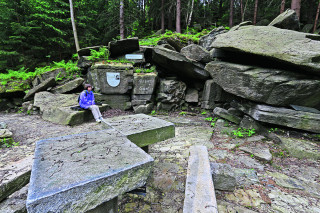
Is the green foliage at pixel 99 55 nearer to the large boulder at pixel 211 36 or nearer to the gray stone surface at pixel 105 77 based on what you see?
the gray stone surface at pixel 105 77

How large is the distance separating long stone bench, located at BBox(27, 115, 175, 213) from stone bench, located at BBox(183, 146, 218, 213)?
31.8 inches

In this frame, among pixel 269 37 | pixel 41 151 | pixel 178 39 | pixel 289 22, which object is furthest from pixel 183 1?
pixel 41 151

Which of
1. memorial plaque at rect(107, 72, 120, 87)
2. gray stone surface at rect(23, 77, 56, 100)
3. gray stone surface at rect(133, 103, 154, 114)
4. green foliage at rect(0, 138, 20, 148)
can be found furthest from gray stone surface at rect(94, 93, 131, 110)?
green foliage at rect(0, 138, 20, 148)

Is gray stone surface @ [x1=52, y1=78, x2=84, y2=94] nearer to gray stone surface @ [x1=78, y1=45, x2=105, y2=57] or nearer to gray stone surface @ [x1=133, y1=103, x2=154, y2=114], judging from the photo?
gray stone surface @ [x1=78, y1=45, x2=105, y2=57]

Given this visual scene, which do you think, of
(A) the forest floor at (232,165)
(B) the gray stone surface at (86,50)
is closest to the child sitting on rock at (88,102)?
(A) the forest floor at (232,165)

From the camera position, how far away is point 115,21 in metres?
14.0

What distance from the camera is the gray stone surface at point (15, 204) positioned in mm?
1857

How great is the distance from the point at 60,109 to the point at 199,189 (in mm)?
6523

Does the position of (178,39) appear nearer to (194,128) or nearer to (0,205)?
(194,128)

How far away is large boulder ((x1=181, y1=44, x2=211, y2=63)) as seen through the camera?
296 inches

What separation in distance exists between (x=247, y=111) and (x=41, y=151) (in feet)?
19.5

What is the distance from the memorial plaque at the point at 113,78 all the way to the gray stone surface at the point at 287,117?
639 cm

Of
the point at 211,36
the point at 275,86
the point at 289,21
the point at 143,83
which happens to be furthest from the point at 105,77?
the point at 289,21

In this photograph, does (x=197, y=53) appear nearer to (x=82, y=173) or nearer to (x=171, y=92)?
(x=171, y=92)
